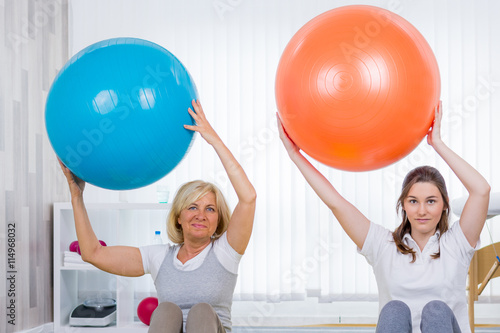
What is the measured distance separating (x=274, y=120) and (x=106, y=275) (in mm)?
1646

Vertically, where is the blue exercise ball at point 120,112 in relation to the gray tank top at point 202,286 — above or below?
above

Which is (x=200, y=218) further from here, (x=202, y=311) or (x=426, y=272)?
(x=426, y=272)

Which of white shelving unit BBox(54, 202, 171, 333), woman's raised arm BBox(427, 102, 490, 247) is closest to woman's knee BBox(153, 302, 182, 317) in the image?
woman's raised arm BBox(427, 102, 490, 247)

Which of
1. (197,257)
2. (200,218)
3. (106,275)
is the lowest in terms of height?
(106,275)

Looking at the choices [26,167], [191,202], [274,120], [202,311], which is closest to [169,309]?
[202,311]

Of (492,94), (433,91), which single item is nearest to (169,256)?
(433,91)

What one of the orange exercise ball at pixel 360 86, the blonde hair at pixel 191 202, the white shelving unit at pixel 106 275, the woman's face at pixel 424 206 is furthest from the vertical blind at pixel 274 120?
the orange exercise ball at pixel 360 86

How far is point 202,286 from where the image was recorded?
1.78m

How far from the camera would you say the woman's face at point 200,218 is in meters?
1.84

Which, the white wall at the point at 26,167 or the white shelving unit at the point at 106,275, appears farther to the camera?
the white shelving unit at the point at 106,275

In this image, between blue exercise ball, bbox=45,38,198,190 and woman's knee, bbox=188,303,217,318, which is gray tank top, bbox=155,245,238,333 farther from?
blue exercise ball, bbox=45,38,198,190

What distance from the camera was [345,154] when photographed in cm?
164

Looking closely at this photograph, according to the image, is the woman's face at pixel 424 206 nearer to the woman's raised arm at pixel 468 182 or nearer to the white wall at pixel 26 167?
the woman's raised arm at pixel 468 182

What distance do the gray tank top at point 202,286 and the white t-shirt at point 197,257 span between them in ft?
0.05
